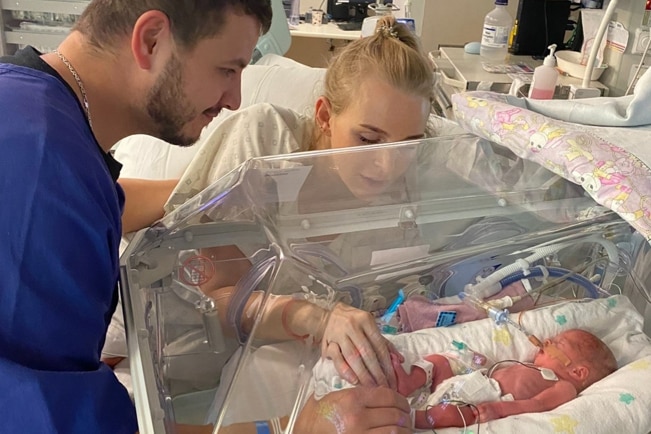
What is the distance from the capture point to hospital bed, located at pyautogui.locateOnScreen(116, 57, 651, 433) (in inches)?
39.4

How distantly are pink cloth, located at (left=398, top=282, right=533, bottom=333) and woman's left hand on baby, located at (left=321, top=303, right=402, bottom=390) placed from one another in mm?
133

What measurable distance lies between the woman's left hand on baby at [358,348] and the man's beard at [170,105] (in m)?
0.40

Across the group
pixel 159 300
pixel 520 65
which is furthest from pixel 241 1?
pixel 520 65

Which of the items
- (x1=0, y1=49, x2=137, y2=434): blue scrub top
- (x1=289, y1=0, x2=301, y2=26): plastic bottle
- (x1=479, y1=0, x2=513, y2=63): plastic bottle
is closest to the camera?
(x1=0, y1=49, x2=137, y2=434): blue scrub top

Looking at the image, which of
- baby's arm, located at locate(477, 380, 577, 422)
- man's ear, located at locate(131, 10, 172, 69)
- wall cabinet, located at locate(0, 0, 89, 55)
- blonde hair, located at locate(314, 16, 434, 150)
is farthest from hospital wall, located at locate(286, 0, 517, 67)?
baby's arm, located at locate(477, 380, 577, 422)

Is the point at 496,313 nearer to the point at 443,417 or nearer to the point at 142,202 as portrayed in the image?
the point at 443,417

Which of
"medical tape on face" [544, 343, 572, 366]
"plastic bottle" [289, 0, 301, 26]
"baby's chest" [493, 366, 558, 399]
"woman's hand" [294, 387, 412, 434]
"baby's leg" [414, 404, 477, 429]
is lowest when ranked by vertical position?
"baby's chest" [493, 366, 558, 399]

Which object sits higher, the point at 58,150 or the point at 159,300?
the point at 58,150

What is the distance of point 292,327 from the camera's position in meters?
1.05

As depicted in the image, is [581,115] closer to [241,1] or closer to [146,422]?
[241,1]

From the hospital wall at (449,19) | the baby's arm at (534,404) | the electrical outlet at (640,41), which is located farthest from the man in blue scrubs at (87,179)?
the hospital wall at (449,19)

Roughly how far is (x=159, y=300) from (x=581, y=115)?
0.93 metres

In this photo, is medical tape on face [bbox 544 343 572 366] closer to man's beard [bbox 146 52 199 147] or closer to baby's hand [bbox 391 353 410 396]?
baby's hand [bbox 391 353 410 396]

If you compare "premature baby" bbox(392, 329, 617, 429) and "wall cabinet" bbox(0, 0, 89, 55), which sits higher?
"wall cabinet" bbox(0, 0, 89, 55)
